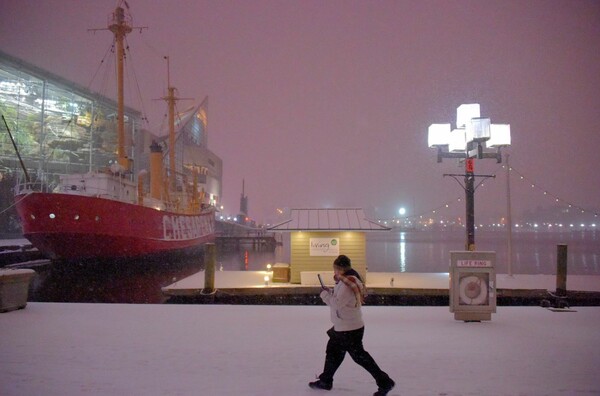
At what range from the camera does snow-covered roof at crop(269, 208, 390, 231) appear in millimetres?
15820

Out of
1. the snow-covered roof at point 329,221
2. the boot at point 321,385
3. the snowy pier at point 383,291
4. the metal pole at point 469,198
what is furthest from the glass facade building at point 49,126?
the boot at point 321,385

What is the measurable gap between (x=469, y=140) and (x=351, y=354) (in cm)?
774

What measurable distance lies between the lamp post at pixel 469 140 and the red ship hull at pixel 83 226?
66.5ft

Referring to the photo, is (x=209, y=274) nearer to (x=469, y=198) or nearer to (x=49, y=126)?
(x=469, y=198)

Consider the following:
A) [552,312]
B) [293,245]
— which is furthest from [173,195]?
[552,312]

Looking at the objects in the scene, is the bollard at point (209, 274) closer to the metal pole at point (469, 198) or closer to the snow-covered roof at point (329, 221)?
the snow-covered roof at point (329, 221)

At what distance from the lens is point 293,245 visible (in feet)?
53.0

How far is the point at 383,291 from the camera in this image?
15062 millimetres

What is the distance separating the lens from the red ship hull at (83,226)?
24.7 metres

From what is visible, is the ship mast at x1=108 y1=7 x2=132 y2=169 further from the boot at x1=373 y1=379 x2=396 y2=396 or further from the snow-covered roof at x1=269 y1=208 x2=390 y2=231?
the boot at x1=373 y1=379 x2=396 y2=396

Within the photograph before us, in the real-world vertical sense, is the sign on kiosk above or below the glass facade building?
below

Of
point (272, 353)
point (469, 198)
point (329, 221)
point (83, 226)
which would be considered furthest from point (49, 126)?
point (272, 353)

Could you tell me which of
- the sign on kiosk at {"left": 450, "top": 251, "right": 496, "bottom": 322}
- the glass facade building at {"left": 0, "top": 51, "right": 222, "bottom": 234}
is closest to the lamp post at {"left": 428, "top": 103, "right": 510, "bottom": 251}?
the sign on kiosk at {"left": 450, "top": 251, "right": 496, "bottom": 322}

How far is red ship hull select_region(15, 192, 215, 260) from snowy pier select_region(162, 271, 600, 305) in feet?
36.3
